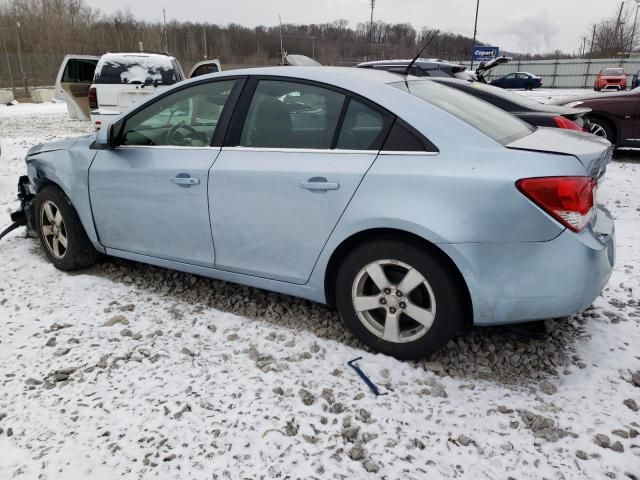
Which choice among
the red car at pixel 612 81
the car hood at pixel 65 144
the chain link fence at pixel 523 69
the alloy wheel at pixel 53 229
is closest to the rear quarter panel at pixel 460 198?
the car hood at pixel 65 144

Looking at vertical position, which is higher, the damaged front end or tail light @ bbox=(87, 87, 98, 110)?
tail light @ bbox=(87, 87, 98, 110)

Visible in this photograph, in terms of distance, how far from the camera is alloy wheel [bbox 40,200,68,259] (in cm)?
392

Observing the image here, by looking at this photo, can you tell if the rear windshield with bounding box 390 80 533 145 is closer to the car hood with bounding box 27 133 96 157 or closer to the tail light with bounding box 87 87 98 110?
the car hood with bounding box 27 133 96 157

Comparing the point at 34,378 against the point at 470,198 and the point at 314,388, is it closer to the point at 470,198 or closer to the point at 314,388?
the point at 314,388

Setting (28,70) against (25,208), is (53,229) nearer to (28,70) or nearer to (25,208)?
(25,208)

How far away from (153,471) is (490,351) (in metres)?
1.86

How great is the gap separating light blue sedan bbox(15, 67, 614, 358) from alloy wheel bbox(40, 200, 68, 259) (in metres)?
0.48

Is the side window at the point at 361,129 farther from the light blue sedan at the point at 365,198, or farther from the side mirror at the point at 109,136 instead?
the side mirror at the point at 109,136

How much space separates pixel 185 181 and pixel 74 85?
977cm

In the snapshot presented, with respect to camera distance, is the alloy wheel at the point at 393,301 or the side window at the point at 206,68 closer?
the alloy wheel at the point at 393,301

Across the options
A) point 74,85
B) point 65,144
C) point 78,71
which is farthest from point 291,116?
point 78,71

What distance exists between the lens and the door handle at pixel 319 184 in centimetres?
263

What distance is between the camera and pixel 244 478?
1993 mm

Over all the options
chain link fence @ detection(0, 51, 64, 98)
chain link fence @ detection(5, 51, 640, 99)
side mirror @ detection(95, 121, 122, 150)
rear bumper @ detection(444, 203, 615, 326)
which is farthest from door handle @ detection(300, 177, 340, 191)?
chain link fence @ detection(0, 51, 64, 98)
